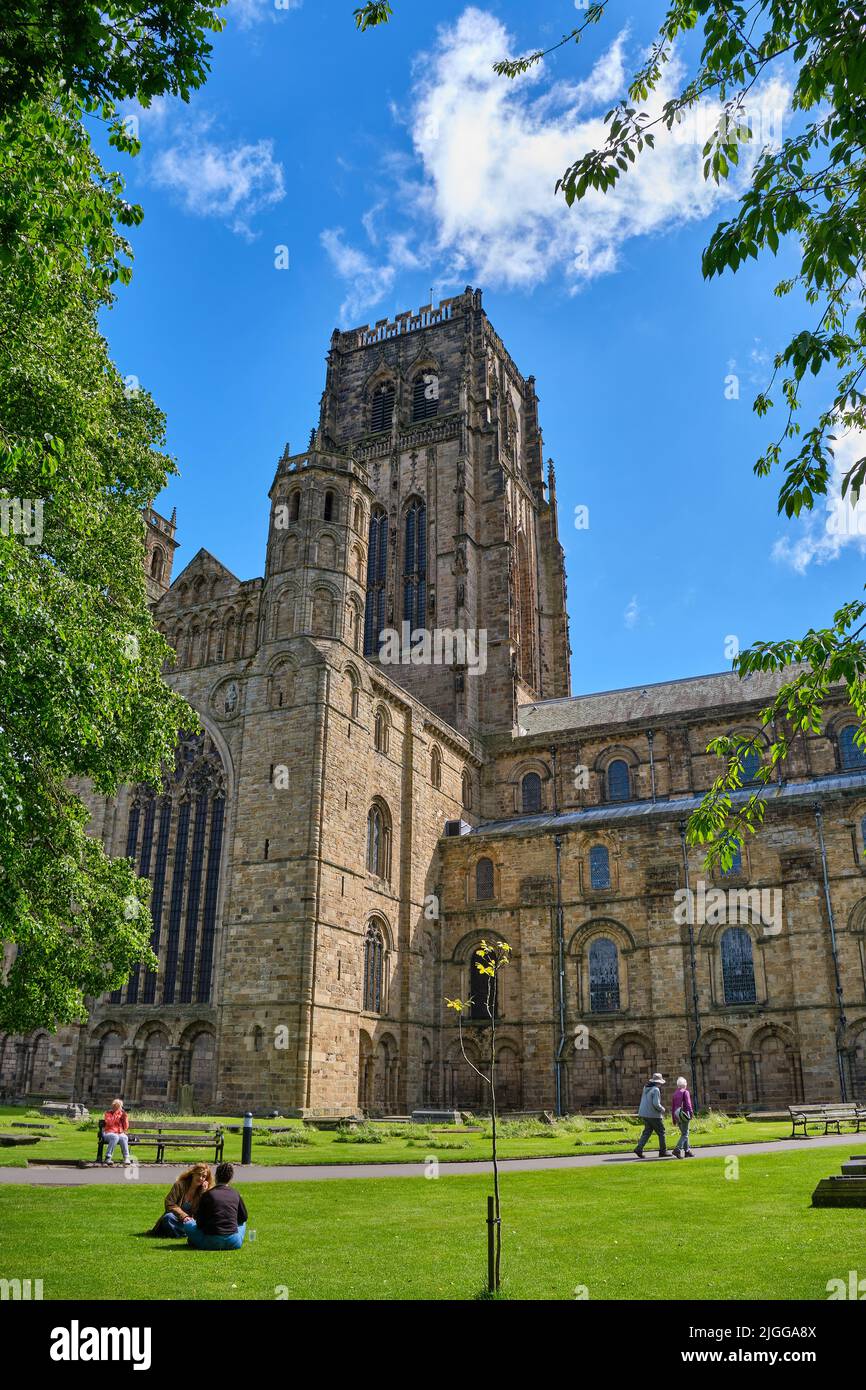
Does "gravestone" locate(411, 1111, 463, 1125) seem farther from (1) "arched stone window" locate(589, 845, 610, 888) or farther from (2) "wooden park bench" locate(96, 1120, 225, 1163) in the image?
(1) "arched stone window" locate(589, 845, 610, 888)

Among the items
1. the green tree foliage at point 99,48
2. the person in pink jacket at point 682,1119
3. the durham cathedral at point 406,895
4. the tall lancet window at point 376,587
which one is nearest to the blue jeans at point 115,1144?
the person in pink jacket at point 682,1119

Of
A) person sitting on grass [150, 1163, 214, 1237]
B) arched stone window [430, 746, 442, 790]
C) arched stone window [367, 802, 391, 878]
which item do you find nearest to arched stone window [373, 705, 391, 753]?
arched stone window [367, 802, 391, 878]

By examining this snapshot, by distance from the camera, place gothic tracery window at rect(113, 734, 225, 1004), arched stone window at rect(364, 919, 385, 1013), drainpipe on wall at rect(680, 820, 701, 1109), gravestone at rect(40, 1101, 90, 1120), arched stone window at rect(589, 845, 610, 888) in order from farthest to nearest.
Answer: arched stone window at rect(589, 845, 610, 888), arched stone window at rect(364, 919, 385, 1013), drainpipe on wall at rect(680, 820, 701, 1109), gothic tracery window at rect(113, 734, 225, 1004), gravestone at rect(40, 1101, 90, 1120)

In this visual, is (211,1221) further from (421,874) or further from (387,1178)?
(421,874)

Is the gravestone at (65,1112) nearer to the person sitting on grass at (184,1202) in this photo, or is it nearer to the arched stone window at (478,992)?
the arched stone window at (478,992)

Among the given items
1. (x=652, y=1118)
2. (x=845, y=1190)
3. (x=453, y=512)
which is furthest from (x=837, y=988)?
(x=453, y=512)

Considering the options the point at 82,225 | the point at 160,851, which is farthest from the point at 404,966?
the point at 82,225

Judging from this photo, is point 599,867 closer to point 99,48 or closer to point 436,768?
point 436,768

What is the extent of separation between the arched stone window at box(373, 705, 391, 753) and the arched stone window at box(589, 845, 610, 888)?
30.6 ft

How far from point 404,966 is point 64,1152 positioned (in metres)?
18.7

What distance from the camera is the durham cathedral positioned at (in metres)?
32.2

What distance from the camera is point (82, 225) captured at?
9992mm

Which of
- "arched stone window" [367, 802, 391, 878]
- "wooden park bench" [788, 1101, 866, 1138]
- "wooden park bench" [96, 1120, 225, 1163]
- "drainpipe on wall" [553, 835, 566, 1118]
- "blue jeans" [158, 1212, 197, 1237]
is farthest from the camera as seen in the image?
"arched stone window" [367, 802, 391, 878]

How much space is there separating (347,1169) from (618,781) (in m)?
29.4
